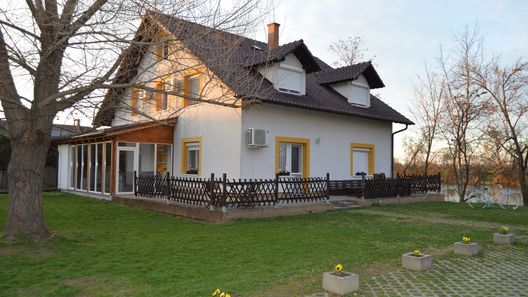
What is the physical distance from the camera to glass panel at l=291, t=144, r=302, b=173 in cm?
1691

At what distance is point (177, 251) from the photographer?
306 inches

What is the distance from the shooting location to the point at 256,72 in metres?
16.2

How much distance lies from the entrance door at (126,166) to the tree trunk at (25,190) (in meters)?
8.34

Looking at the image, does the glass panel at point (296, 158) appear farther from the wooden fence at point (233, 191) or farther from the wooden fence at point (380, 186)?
the wooden fence at point (233, 191)

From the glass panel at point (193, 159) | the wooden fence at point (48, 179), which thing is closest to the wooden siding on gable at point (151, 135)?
the glass panel at point (193, 159)

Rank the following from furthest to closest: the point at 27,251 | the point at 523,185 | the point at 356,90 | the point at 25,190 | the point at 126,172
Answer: the point at 523,185, the point at 356,90, the point at 126,172, the point at 25,190, the point at 27,251

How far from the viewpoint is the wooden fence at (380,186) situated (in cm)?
1629

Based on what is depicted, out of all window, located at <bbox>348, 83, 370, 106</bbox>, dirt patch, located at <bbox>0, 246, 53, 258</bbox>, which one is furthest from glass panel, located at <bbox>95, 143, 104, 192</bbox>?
window, located at <bbox>348, 83, 370, 106</bbox>

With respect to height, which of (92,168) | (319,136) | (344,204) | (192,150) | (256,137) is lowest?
(344,204)

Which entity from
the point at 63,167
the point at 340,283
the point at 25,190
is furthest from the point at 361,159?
the point at 340,283

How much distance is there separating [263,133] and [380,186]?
512 cm

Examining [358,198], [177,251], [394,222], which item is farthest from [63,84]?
[358,198]

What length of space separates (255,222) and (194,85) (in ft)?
26.0

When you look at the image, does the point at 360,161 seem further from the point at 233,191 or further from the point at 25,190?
the point at 25,190
